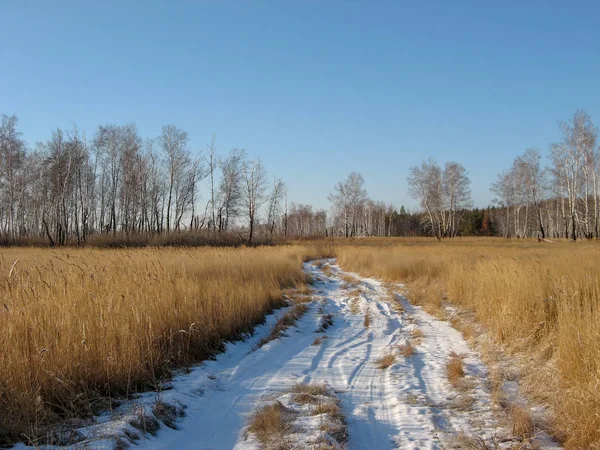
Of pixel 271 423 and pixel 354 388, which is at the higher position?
pixel 271 423

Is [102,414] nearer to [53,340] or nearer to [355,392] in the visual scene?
[53,340]

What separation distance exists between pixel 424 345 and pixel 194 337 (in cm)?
384

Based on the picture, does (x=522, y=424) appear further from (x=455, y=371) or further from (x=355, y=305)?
(x=355, y=305)

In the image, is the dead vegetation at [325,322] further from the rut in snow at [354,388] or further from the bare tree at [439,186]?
the bare tree at [439,186]

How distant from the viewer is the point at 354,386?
456cm

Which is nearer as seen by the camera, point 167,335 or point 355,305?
point 167,335

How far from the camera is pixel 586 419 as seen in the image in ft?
9.48

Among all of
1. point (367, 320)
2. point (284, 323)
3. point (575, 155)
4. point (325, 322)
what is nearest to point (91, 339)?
point (284, 323)

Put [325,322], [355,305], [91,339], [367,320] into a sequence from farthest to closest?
[355,305]
[367,320]
[325,322]
[91,339]

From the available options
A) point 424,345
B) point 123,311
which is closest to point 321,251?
point 424,345

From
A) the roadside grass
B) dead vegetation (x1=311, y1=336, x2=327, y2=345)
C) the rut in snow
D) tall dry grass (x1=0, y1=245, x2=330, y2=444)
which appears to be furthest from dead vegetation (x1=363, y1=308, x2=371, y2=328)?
tall dry grass (x1=0, y1=245, x2=330, y2=444)

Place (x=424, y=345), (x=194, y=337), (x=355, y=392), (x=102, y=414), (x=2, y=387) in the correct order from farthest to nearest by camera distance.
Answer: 1. (x=424, y=345)
2. (x=194, y=337)
3. (x=355, y=392)
4. (x=102, y=414)
5. (x=2, y=387)

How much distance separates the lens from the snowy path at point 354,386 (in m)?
3.32

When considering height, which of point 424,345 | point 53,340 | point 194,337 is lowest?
point 424,345
